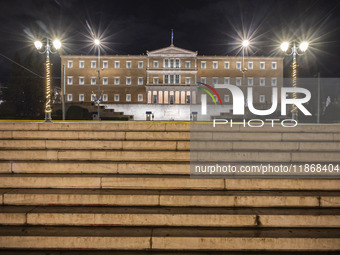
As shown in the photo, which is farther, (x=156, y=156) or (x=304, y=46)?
(x=304, y=46)

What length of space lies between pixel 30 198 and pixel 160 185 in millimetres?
2543

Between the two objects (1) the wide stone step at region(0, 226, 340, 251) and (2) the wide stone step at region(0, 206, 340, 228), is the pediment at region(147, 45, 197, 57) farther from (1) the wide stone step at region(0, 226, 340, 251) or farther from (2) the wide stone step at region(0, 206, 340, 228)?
(1) the wide stone step at region(0, 226, 340, 251)

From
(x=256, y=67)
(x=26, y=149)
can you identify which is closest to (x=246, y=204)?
(x=26, y=149)

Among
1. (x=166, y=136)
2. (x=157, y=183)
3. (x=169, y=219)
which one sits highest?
(x=166, y=136)

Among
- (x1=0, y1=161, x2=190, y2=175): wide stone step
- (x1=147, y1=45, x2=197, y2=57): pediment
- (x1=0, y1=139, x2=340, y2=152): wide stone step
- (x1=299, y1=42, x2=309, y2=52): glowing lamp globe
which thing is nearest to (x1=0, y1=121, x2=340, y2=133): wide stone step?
(x1=0, y1=139, x2=340, y2=152): wide stone step

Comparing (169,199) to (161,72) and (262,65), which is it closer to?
(161,72)

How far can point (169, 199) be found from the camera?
4449 mm

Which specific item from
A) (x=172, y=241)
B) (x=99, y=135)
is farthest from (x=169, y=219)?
(x=99, y=135)

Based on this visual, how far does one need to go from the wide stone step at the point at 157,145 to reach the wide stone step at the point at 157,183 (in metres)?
1.36

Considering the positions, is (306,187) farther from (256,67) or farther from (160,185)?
(256,67)

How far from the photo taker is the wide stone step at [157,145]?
6070 mm

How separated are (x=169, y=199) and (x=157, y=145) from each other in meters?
1.94

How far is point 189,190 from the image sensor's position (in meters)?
4.78

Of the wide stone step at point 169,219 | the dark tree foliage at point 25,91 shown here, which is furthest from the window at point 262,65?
the wide stone step at point 169,219
